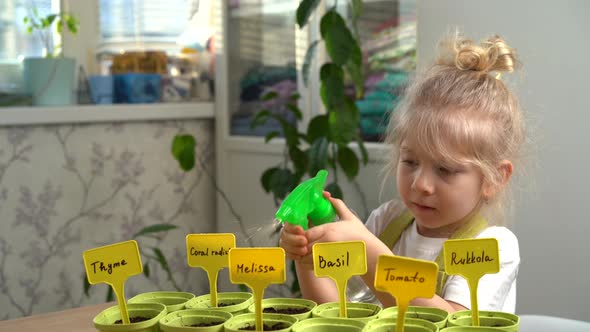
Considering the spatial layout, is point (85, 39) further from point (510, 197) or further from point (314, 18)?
point (510, 197)

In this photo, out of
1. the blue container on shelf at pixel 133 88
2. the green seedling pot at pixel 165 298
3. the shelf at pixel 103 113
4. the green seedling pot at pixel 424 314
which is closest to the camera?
the green seedling pot at pixel 424 314

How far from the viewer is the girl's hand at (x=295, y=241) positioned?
1.27 meters

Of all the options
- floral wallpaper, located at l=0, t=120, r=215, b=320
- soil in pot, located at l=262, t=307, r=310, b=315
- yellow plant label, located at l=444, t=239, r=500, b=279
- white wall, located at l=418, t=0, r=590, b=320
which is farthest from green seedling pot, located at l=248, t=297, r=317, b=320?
floral wallpaper, located at l=0, t=120, r=215, b=320

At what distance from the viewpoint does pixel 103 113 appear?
129 inches

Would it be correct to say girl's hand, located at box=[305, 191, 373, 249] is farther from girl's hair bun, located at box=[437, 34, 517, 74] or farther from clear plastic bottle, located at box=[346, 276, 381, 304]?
girl's hair bun, located at box=[437, 34, 517, 74]

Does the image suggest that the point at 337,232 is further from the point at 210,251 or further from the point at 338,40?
the point at 338,40

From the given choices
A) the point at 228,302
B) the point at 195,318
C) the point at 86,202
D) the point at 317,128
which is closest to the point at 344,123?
the point at 317,128

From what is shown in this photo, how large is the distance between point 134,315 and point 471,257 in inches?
17.9

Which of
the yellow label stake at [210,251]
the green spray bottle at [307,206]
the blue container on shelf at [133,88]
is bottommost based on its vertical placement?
the yellow label stake at [210,251]

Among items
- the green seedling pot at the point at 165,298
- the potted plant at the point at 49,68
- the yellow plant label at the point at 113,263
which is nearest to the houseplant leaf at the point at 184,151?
the potted plant at the point at 49,68

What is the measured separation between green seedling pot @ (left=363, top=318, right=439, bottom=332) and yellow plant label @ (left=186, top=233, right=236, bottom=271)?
240 mm

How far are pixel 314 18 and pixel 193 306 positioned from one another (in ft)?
7.00

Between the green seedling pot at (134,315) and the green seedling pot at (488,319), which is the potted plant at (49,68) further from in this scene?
the green seedling pot at (488,319)

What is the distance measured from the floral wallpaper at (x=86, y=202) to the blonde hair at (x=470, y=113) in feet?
5.38
